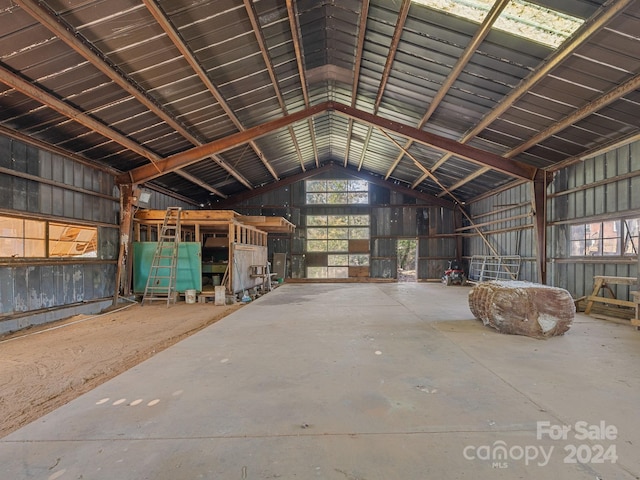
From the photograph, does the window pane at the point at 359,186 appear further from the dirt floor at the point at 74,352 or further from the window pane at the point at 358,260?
the dirt floor at the point at 74,352

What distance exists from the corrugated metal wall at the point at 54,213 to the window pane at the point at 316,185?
9063 mm

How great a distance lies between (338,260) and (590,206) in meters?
10.1

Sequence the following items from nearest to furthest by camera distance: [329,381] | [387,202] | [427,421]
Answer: [427,421] < [329,381] < [387,202]

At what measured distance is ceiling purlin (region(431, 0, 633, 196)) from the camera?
4027mm

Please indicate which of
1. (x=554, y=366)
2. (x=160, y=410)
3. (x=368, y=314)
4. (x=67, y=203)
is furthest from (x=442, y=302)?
(x=67, y=203)

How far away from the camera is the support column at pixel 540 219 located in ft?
27.5

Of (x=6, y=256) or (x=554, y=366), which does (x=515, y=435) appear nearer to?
(x=554, y=366)

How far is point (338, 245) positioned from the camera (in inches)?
617

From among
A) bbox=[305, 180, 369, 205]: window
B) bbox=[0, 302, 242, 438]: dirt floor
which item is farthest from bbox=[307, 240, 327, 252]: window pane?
bbox=[0, 302, 242, 438]: dirt floor

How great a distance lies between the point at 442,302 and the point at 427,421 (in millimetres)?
6482

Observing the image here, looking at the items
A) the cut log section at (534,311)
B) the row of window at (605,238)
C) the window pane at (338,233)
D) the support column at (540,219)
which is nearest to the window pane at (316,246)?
the window pane at (338,233)

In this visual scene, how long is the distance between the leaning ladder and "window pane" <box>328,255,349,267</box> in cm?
831

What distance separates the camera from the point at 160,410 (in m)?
2.41

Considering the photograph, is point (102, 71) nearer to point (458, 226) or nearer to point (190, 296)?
point (190, 296)
